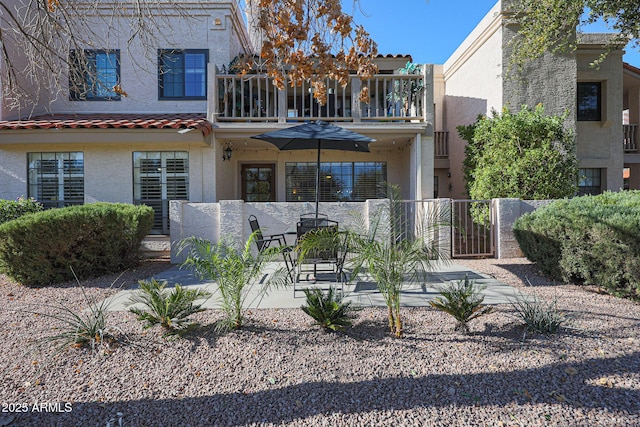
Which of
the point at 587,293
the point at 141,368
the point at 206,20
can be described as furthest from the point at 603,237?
the point at 206,20

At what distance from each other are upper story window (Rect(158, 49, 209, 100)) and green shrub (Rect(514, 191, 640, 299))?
9.51 metres

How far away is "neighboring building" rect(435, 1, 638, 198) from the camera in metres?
9.89

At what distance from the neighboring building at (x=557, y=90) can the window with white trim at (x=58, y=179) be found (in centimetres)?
1171

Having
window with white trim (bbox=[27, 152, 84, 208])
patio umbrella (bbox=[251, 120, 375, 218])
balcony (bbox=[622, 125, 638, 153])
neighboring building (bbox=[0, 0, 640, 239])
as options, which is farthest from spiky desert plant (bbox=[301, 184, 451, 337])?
balcony (bbox=[622, 125, 638, 153])

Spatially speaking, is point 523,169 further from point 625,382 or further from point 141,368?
point 141,368

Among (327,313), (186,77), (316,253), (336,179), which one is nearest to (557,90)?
(336,179)

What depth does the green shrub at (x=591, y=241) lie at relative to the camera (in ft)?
14.7

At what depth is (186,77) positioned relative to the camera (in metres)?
10.5

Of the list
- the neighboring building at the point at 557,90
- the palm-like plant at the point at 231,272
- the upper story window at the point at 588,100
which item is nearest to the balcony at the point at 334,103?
the neighboring building at the point at 557,90

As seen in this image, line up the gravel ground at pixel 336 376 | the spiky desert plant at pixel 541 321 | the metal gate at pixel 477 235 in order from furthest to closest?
1. the metal gate at pixel 477 235
2. the spiky desert plant at pixel 541 321
3. the gravel ground at pixel 336 376

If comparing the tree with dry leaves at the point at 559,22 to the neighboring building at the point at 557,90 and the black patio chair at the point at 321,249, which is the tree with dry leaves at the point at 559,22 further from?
the black patio chair at the point at 321,249

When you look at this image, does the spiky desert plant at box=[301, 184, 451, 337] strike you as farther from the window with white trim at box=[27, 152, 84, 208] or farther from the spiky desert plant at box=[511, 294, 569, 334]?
the window with white trim at box=[27, 152, 84, 208]

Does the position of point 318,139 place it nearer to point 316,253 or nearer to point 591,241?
point 316,253

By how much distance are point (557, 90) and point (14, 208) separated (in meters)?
14.3
